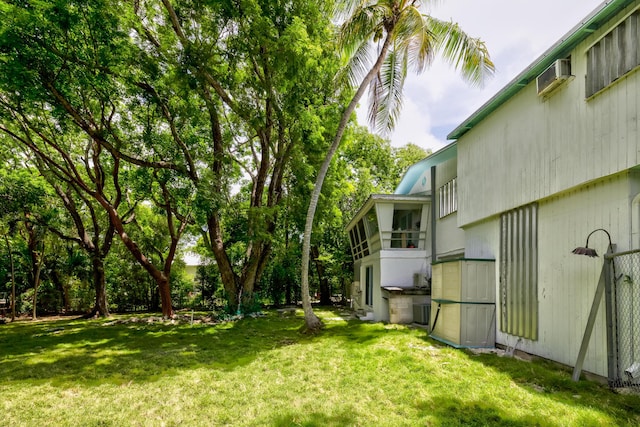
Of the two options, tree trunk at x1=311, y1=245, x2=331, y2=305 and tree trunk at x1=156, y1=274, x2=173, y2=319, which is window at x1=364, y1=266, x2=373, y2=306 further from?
tree trunk at x1=156, y1=274, x2=173, y2=319

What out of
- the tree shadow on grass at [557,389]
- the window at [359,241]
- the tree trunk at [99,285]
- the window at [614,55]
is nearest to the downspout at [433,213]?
the window at [359,241]

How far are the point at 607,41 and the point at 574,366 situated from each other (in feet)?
15.7

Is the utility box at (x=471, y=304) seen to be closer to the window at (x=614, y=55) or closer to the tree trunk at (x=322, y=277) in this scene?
the window at (x=614, y=55)

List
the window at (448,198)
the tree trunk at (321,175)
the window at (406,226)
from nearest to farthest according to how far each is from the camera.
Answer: the tree trunk at (321,175) → the window at (448,198) → the window at (406,226)

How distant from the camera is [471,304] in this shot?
7.49m

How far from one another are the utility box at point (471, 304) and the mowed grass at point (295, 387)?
0.55 m

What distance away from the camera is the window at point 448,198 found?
10370mm

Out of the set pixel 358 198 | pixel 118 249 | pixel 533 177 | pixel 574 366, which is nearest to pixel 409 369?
pixel 574 366

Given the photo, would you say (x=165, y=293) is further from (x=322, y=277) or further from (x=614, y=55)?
(x=614, y=55)

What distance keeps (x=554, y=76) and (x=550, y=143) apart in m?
1.09

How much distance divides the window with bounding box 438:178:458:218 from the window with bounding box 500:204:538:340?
9.36 ft

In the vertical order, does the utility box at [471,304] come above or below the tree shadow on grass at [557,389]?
above

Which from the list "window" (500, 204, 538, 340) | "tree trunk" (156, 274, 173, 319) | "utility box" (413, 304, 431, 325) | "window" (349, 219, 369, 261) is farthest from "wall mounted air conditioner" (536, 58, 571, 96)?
"tree trunk" (156, 274, 173, 319)

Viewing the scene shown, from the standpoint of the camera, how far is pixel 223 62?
10328 mm
